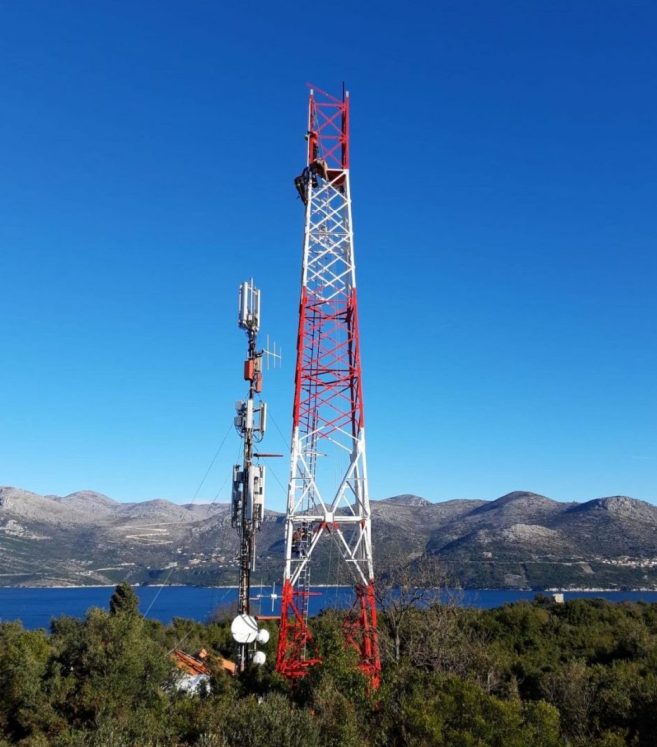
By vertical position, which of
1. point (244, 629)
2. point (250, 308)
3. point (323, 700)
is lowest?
point (323, 700)

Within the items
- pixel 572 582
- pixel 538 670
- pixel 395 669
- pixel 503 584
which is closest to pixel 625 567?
pixel 572 582

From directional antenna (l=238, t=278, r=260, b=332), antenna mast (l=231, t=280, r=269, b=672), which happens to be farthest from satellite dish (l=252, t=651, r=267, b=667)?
directional antenna (l=238, t=278, r=260, b=332)

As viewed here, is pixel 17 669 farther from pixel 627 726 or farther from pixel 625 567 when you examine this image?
pixel 625 567

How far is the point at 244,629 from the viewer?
20.2 metres

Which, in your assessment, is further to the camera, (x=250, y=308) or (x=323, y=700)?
(x=250, y=308)

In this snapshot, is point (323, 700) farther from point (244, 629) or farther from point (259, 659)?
point (259, 659)

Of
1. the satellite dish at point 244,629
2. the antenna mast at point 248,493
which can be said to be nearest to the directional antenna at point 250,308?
the antenna mast at point 248,493

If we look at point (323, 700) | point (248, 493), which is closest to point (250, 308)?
point (248, 493)

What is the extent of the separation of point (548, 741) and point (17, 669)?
49.5ft

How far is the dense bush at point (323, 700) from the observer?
12867 millimetres

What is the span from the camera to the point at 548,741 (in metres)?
13.1

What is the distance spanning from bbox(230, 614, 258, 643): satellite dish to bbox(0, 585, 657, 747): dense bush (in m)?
1.07

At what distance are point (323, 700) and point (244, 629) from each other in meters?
5.66

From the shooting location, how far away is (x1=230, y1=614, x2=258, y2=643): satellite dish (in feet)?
66.2
